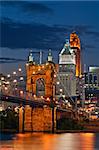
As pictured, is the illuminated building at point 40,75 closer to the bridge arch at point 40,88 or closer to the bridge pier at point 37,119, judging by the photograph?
the bridge arch at point 40,88

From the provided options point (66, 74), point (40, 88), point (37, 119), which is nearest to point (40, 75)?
point (37, 119)

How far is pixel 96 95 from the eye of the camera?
95.1 meters

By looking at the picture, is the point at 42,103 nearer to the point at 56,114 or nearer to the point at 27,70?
the point at 56,114

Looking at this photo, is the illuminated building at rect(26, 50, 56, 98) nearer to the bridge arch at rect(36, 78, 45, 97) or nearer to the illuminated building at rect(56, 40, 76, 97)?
the bridge arch at rect(36, 78, 45, 97)

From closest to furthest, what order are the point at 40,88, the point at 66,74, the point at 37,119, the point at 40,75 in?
the point at 37,119, the point at 40,75, the point at 40,88, the point at 66,74

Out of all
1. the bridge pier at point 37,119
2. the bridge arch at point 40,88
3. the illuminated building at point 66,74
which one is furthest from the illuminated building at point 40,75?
the illuminated building at point 66,74

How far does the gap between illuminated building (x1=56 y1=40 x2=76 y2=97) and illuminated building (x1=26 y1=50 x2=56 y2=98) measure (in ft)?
43.4

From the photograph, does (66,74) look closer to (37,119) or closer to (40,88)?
(40,88)

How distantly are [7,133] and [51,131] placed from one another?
11.2 ft

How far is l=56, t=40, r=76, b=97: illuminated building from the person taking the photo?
76.1 metres

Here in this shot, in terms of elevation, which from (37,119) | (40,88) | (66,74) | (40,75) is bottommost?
(37,119)

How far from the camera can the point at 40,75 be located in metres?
50.3

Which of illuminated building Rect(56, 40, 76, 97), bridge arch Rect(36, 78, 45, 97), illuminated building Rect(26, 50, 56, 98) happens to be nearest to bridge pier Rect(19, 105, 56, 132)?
illuminated building Rect(26, 50, 56, 98)

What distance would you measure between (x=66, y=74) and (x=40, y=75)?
112ft
